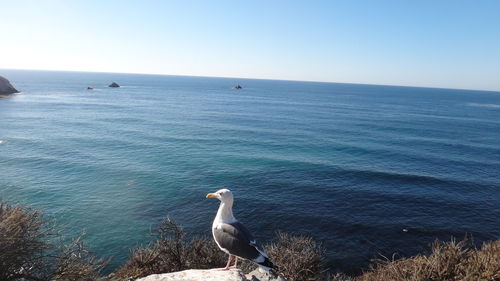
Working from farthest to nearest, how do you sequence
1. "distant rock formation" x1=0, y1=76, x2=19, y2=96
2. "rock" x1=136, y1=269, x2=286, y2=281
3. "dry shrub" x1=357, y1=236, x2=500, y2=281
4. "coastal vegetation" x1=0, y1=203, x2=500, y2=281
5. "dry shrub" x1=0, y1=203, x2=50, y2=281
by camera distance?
"distant rock formation" x1=0, y1=76, x2=19, y2=96 < "dry shrub" x1=357, y1=236, x2=500, y2=281 < "coastal vegetation" x1=0, y1=203, x2=500, y2=281 < "dry shrub" x1=0, y1=203, x2=50, y2=281 < "rock" x1=136, y1=269, x2=286, y2=281

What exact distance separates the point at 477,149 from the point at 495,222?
117ft

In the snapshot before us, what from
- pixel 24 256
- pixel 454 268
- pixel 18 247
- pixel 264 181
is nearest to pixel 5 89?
pixel 264 181

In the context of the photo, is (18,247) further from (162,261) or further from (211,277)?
(162,261)

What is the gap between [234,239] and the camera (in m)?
10.5

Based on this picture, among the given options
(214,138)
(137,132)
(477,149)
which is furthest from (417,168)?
(137,132)

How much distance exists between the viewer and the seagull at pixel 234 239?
10312mm

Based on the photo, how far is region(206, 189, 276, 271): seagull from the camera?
1031cm

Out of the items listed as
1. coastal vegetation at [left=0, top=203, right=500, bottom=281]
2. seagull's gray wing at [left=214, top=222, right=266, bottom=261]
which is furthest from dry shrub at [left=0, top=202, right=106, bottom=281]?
seagull's gray wing at [left=214, top=222, right=266, bottom=261]

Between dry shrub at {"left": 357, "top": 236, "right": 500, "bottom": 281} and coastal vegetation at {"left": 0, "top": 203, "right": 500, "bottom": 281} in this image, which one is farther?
dry shrub at {"left": 357, "top": 236, "right": 500, "bottom": 281}

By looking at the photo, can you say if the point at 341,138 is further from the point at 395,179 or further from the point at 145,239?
the point at 145,239

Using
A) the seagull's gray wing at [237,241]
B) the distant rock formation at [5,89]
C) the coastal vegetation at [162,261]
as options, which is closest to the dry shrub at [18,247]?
the coastal vegetation at [162,261]

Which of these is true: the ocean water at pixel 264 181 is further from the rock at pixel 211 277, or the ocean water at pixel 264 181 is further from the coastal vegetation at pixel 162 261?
the rock at pixel 211 277

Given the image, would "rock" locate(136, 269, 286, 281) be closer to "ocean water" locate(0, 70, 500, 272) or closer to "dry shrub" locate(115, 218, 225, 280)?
"dry shrub" locate(115, 218, 225, 280)

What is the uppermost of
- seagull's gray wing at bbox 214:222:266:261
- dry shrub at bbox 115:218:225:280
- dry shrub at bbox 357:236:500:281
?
seagull's gray wing at bbox 214:222:266:261
